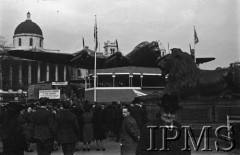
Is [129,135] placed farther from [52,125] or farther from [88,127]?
[88,127]

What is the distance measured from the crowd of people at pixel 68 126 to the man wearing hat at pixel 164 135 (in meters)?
→ 0.01

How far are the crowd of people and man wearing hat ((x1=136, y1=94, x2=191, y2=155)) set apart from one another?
0.01 m

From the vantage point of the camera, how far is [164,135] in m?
3.86

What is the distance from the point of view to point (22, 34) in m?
91.6

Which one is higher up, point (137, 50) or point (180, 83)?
point (137, 50)

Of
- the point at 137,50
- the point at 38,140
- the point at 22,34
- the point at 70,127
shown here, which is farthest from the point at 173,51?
the point at 22,34

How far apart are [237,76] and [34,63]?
86.9 metres

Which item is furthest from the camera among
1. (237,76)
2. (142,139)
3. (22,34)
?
(22,34)

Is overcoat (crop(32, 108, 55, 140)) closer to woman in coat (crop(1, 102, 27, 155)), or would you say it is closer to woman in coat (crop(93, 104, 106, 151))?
woman in coat (crop(1, 102, 27, 155))

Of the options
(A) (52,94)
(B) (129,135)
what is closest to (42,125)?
(B) (129,135)

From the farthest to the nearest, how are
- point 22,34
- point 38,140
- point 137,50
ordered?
point 22,34 < point 137,50 < point 38,140

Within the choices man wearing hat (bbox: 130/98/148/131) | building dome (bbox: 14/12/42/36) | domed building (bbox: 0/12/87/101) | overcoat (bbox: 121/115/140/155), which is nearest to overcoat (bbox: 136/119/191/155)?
overcoat (bbox: 121/115/140/155)

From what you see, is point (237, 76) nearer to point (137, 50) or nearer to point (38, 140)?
point (38, 140)

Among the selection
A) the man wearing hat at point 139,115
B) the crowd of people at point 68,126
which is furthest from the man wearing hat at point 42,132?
the man wearing hat at point 139,115
